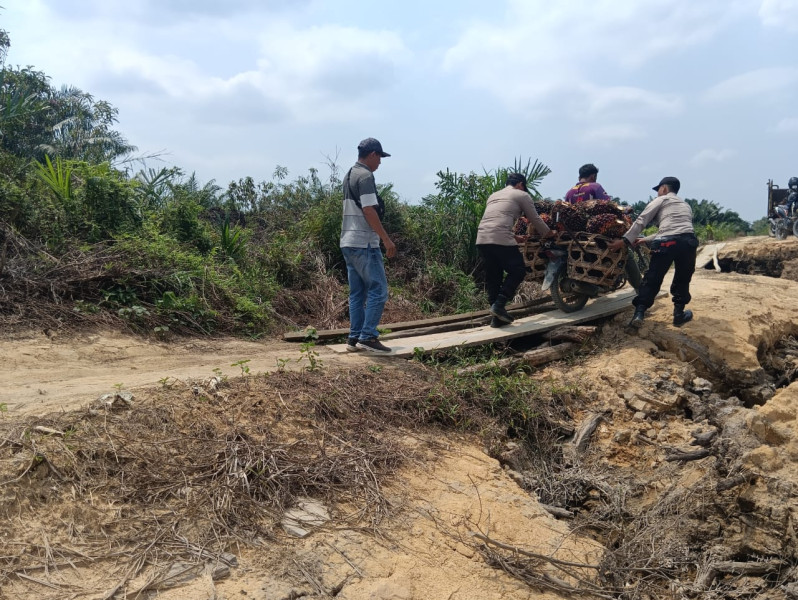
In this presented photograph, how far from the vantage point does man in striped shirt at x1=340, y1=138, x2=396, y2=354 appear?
16.1 ft

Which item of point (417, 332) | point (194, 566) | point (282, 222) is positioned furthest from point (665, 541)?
point (282, 222)

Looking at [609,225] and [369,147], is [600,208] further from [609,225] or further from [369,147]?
[369,147]

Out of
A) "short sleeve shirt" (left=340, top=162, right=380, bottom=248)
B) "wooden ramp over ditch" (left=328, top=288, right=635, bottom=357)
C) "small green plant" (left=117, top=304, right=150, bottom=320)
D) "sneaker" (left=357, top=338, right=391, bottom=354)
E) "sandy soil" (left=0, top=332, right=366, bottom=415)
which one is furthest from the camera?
"small green plant" (left=117, top=304, right=150, bottom=320)

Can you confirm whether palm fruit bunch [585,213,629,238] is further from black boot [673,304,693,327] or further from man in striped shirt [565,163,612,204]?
black boot [673,304,693,327]

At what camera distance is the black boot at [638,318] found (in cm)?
629

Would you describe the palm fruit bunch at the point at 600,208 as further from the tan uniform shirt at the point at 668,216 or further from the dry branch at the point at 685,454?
the dry branch at the point at 685,454

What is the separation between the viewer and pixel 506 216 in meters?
5.93

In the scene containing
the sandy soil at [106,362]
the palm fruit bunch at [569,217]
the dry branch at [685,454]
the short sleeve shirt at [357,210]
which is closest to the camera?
the sandy soil at [106,362]

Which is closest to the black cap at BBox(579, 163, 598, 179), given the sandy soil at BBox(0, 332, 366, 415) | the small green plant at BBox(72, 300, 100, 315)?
the sandy soil at BBox(0, 332, 366, 415)

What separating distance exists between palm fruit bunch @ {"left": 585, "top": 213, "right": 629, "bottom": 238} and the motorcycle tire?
0.61 metres

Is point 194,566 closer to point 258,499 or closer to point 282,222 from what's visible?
Answer: point 258,499

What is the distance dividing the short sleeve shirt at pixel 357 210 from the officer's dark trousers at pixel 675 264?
118 inches

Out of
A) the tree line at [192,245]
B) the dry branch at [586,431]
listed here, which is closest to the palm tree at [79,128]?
the tree line at [192,245]

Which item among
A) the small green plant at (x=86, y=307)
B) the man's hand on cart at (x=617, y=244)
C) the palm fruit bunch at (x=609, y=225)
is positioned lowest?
the small green plant at (x=86, y=307)
